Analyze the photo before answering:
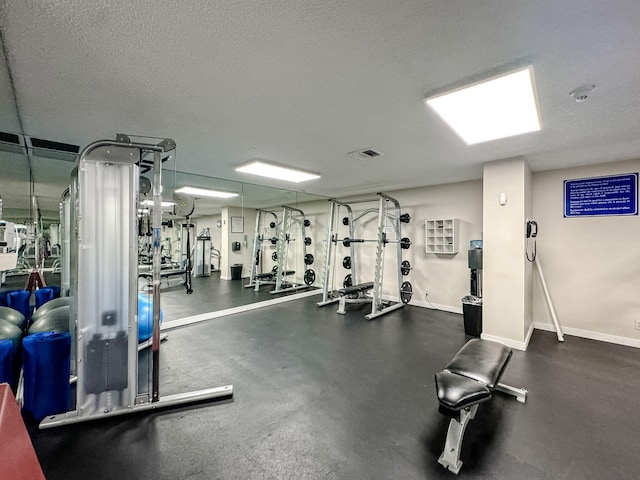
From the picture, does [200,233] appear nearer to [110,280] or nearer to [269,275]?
[269,275]

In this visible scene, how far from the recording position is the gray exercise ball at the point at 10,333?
1.95m

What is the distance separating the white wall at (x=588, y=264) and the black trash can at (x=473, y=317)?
1056mm

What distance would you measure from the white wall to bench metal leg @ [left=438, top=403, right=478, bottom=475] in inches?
131

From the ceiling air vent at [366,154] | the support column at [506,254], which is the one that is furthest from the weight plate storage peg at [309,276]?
the support column at [506,254]

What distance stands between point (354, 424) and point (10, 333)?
2.63 meters

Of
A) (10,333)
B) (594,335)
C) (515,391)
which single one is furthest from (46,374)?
(594,335)

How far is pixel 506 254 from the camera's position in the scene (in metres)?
3.32

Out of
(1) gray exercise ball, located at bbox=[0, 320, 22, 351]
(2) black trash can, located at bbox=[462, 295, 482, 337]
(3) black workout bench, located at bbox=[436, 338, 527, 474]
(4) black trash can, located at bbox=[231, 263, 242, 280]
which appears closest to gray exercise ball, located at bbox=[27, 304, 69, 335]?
(1) gray exercise ball, located at bbox=[0, 320, 22, 351]

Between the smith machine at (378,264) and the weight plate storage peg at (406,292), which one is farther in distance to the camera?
the weight plate storage peg at (406,292)

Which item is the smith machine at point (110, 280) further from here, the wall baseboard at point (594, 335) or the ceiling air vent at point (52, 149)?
the wall baseboard at point (594, 335)

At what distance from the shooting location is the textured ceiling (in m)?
1.17

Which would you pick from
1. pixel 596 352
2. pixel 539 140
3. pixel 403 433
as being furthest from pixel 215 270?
pixel 596 352

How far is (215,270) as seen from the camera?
502cm

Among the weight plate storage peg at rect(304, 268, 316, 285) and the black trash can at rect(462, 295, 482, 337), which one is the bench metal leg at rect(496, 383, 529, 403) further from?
the weight plate storage peg at rect(304, 268, 316, 285)
